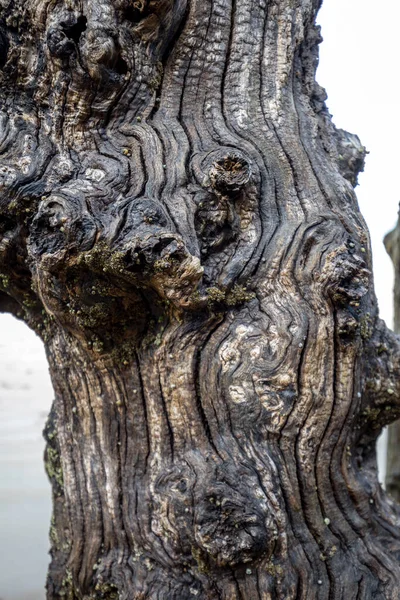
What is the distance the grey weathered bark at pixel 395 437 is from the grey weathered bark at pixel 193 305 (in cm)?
120

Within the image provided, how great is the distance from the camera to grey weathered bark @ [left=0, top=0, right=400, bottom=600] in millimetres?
1328

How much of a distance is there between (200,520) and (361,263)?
71cm

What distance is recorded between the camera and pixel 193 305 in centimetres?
135

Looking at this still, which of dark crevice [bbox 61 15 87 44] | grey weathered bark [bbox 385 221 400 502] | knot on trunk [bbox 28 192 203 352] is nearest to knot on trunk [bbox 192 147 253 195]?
knot on trunk [bbox 28 192 203 352]

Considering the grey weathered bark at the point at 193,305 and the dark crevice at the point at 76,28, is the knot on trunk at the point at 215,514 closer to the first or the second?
the grey weathered bark at the point at 193,305

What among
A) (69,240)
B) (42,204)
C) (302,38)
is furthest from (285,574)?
(302,38)

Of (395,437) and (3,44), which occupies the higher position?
(3,44)

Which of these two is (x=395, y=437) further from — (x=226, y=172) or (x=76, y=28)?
(x=76, y=28)

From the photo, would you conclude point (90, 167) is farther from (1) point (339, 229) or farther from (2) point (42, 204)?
(1) point (339, 229)

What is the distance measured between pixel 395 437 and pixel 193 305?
1823 mm

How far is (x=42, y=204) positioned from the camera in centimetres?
132

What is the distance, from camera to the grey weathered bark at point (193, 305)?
1.33 m

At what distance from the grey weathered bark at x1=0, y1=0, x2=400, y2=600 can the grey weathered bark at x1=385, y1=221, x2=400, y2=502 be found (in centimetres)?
120

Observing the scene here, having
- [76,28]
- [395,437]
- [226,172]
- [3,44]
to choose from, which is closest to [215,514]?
[226,172]
